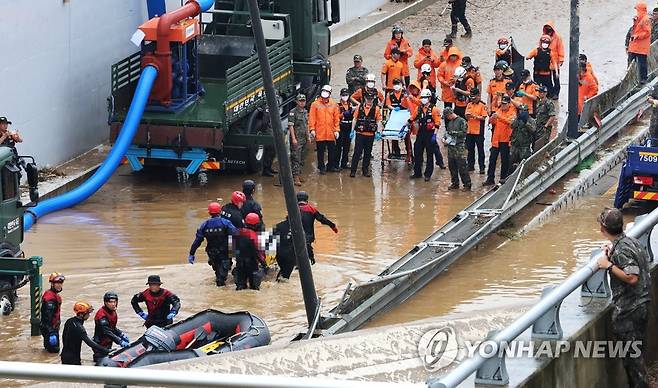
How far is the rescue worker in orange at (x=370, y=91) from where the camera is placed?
23.9m

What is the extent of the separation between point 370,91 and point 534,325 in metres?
15.8

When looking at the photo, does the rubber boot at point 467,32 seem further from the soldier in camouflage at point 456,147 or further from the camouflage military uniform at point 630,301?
the camouflage military uniform at point 630,301

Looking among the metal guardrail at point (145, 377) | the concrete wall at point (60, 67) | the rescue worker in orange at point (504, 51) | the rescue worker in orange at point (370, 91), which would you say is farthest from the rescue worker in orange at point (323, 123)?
the metal guardrail at point (145, 377)

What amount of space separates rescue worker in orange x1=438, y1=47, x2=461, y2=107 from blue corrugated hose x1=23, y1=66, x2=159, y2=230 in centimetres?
604

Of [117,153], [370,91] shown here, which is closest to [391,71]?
[370,91]

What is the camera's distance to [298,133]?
24.0m

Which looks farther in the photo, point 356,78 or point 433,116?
point 356,78

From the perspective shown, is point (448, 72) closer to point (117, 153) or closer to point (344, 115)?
point (344, 115)

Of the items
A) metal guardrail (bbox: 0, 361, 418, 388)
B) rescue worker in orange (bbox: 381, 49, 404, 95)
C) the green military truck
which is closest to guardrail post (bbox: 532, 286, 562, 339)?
metal guardrail (bbox: 0, 361, 418, 388)

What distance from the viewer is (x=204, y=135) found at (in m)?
22.8

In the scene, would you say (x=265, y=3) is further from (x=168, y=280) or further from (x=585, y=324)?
(x=585, y=324)

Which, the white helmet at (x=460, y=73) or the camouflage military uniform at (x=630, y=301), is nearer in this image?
the camouflage military uniform at (x=630, y=301)

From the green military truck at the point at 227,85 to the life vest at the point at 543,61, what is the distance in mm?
4029

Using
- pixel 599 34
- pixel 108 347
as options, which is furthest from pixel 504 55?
pixel 108 347
